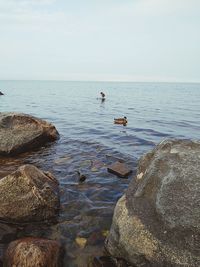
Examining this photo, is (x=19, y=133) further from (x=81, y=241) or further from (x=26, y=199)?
(x=81, y=241)

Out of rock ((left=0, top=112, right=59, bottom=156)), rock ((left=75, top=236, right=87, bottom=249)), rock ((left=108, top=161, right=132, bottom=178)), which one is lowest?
rock ((left=75, top=236, right=87, bottom=249))

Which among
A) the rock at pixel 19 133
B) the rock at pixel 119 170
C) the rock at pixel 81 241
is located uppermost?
the rock at pixel 19 133

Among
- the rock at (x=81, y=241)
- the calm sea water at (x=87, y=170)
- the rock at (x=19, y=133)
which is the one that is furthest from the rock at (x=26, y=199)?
the rock at (x=19, y=133)

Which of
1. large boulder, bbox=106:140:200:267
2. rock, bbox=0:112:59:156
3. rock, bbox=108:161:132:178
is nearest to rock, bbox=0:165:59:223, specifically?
large boulder, bbox=106:140:200:267

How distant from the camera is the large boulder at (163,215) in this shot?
536 centimetres

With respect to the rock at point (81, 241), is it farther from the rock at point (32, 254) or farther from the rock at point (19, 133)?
the rock at point (19, 133)

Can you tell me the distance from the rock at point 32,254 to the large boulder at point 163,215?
1.23 metres

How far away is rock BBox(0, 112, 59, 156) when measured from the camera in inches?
544

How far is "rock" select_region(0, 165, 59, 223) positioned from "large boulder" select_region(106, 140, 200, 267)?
2222 mm

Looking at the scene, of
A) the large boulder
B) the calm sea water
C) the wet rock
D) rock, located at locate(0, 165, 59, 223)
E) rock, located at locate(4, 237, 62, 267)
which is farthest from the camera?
rock, located at locate(0, 165, 59, 223)

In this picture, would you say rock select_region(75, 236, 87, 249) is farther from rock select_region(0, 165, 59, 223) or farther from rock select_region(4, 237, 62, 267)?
rock select_region(0, 165, 59, 223)

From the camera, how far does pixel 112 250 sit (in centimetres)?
624

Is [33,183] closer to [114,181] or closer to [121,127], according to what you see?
[114,181]

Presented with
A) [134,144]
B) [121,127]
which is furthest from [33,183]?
[121,127]
